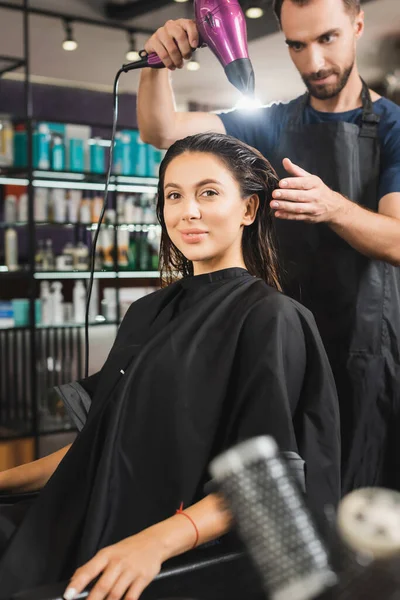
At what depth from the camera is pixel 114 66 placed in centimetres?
568

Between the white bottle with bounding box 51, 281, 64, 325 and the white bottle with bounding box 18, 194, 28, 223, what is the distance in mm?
488

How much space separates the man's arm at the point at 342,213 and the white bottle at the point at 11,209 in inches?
140

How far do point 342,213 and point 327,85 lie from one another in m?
0.38

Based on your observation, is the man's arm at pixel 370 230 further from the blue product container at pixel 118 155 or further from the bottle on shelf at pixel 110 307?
the blue product container at pixel 118 155

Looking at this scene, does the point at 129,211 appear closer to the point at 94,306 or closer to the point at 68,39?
the point at 94,306

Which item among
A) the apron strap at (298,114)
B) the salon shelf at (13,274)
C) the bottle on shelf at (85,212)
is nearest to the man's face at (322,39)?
the apron strap at (298,114)

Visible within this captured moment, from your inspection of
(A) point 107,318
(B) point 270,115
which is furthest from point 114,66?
(B) point 270,115

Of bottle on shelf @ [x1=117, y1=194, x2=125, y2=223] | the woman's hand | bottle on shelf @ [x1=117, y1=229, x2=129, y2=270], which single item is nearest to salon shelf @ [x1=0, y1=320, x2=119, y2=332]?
bottle on shelf @ [x1=117, y1=229, x2=129, y2=270]

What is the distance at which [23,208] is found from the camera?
4.69 m

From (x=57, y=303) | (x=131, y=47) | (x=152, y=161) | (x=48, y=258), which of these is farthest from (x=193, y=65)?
(x=57, y=303)

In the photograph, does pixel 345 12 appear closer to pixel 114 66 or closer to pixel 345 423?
pixel 345 423

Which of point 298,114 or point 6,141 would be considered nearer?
point 298,114

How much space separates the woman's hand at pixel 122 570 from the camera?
968 mm

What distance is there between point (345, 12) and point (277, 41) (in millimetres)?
3294
